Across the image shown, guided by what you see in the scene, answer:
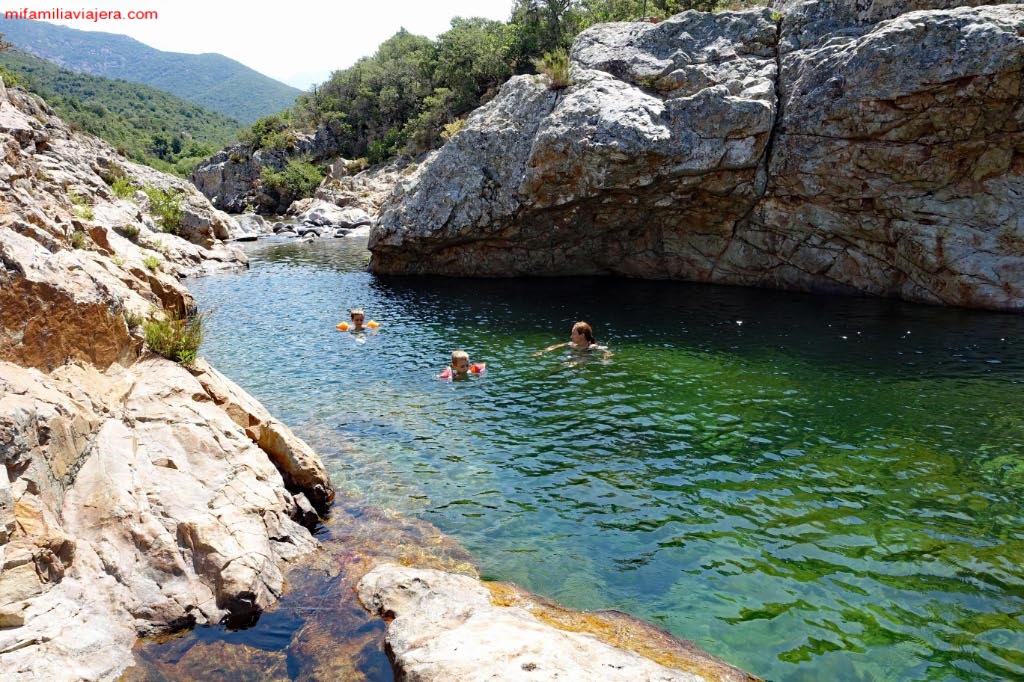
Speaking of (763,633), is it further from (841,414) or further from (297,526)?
(841,414)

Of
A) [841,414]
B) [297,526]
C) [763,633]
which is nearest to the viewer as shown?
[763,633]

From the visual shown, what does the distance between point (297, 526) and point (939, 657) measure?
9.01 metres

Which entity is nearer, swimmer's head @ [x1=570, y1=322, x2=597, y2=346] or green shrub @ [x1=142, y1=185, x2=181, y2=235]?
swimmer's head @ [x1=570, y1=322, x2=597, y2=346]

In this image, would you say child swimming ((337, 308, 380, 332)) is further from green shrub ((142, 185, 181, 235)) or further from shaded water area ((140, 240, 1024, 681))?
green shrub ((142, 185, 181, 235))

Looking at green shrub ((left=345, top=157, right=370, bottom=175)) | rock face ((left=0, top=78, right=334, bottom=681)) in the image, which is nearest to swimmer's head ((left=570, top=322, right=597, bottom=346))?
rock face ((left=0, top=78, right=334, bottom=681))

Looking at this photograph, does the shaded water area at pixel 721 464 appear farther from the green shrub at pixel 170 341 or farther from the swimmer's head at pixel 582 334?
the green shrub at pixel 170 341

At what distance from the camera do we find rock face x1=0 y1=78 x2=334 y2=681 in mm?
6676

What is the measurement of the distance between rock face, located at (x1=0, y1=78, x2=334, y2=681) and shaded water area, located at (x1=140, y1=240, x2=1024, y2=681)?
0.83 m

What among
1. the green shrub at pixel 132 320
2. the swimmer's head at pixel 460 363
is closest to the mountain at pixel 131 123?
the swimmer's head at pixel 460 363

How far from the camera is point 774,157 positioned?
2623 centimetres

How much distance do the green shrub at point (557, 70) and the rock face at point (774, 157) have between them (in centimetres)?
44

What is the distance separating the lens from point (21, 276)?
884 centimetres

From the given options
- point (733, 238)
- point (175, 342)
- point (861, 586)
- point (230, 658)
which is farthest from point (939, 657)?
point (733, 238)

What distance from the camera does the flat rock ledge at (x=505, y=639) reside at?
629 cm
